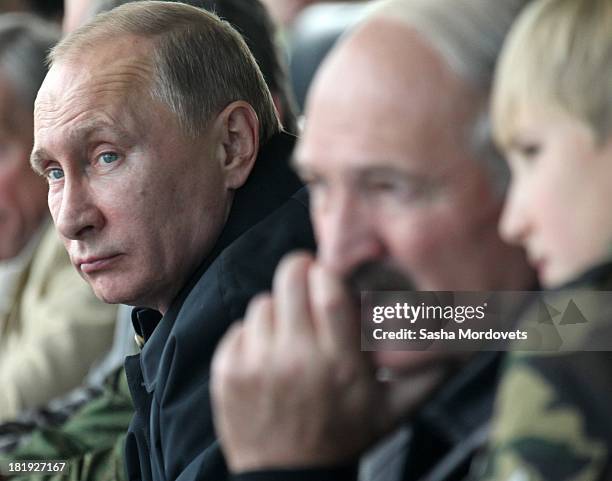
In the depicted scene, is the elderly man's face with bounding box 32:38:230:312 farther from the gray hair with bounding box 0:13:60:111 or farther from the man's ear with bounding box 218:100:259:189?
the gray hair with bounding box 0:13:60:111

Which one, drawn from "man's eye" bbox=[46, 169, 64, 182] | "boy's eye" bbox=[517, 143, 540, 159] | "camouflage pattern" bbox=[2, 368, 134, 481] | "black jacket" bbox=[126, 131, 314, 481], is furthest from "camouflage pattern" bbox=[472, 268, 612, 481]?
"camouflage pattern" bbox=[2, 368, 134, 481]

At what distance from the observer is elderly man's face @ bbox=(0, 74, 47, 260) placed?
3.12 m

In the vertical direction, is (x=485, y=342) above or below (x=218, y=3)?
above

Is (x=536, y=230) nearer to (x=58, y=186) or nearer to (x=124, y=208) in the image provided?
(x=124, y=208)

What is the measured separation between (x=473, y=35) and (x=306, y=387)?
384mm

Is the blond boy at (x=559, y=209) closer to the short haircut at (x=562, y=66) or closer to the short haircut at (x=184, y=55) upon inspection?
the short haircut at (x=562, y=66)

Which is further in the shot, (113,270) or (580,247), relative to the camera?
(113,270)

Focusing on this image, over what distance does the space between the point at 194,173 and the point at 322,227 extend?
0.62 m

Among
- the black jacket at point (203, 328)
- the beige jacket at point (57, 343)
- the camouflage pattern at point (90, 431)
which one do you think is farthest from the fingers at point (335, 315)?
the beige jacket at point (57, 343)

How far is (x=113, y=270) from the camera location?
1812 millimetres

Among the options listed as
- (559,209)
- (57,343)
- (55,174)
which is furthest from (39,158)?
(57,343)

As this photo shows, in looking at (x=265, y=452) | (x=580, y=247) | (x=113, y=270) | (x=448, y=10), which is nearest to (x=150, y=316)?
(x=113, y=270)

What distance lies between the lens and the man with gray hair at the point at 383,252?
121cm

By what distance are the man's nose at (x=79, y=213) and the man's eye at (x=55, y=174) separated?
0.17 ft
